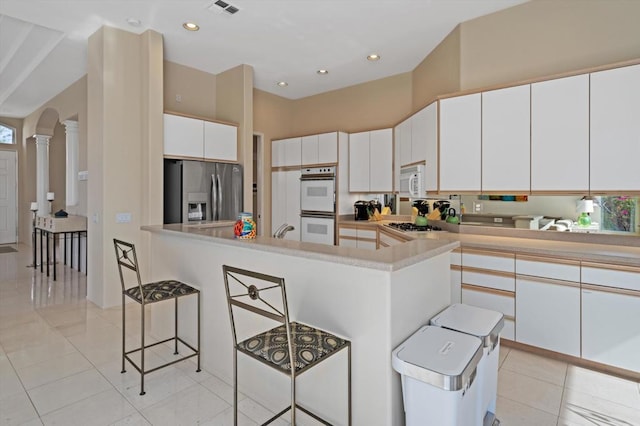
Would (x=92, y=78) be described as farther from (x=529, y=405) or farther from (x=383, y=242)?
(x=529, y=405)

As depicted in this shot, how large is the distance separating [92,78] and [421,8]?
12.1 ft

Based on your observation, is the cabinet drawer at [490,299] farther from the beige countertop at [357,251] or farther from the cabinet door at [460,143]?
the beige countertop at [357,251]

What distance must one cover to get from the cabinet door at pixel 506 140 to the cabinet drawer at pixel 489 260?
66 centimetres

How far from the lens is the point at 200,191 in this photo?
14.5 feet

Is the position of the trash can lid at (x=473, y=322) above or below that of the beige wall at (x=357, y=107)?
below

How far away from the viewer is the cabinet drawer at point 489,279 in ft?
9.46

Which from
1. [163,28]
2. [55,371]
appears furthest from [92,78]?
[55,371]

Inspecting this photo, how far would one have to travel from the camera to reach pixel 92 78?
4.04 meters

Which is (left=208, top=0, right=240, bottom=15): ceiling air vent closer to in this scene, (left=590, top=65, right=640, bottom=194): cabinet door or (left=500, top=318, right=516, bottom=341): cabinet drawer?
(left=590, top=65, right=640, bottom=194): cabinet door

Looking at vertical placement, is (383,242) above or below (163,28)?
below

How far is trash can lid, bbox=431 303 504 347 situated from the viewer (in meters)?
1.72

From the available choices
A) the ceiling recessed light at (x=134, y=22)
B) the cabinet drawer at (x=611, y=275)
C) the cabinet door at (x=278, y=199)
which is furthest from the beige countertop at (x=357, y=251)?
the cabinet door at (x=278, y=199)

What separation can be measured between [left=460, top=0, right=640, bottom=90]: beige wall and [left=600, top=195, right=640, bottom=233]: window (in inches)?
45.6

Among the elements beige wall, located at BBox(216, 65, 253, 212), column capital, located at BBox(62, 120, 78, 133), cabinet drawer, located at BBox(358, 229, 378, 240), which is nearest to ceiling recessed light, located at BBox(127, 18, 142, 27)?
beige wall, located at BBox(216, 65, 253, 212)
